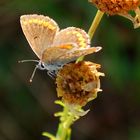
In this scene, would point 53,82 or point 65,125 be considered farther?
point 53,82

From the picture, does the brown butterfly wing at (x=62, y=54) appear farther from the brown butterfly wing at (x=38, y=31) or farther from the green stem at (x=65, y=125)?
the green stem at (x=65, y=125)

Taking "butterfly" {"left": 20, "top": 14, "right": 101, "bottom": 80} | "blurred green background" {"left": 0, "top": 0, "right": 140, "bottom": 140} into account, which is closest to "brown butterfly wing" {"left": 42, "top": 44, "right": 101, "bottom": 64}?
"butterfly" {"left": 20, "top": 14, "right": 101, "bottom": 80}

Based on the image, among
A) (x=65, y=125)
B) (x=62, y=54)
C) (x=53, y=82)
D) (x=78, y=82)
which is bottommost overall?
(x=53, y=82)

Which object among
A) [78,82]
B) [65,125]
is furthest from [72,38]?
[65,125]

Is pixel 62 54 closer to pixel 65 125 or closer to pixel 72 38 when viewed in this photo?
pixel 72 38

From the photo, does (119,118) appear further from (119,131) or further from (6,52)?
(6,52)
